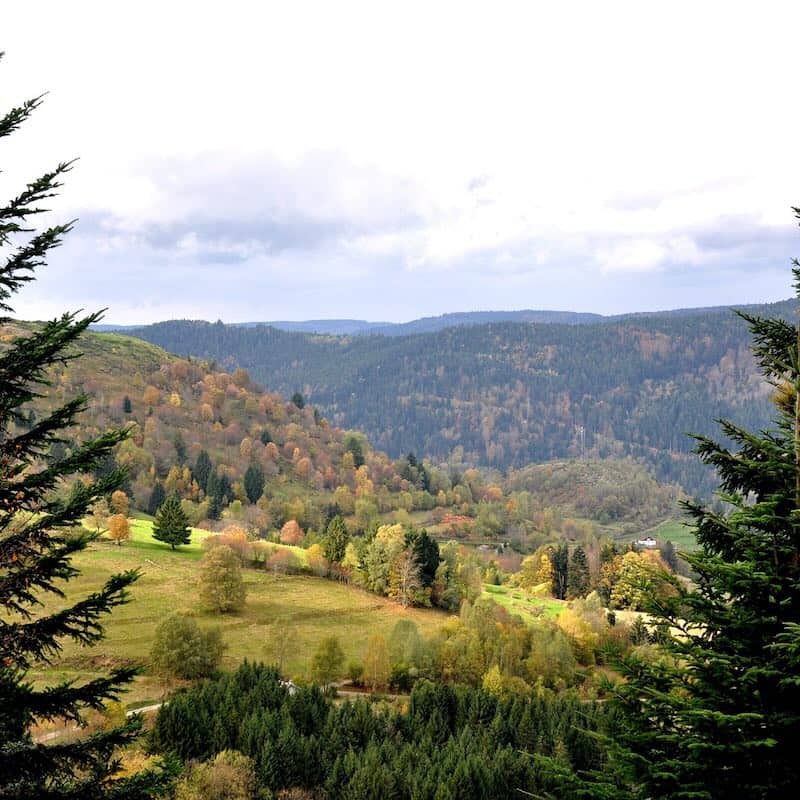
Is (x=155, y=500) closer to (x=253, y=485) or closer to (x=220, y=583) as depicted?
(x=253, y=485)

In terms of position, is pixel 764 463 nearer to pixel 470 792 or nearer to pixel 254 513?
pixel 470 792

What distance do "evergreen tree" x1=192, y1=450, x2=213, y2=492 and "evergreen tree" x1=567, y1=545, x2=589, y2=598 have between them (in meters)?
93.1

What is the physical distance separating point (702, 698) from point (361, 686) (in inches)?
2579

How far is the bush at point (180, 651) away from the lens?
59.9m

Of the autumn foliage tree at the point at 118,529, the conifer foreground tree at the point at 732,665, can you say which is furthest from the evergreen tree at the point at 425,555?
the conifer foreground tree at the point at 732,665

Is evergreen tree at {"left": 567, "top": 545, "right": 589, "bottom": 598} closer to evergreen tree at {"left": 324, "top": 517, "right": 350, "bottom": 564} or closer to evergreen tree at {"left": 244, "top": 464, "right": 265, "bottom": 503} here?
evergreen tree at {"left": 324, "top": 517, "right": 350, "bottom": 564}

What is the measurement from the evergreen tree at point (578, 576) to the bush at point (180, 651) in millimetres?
73762

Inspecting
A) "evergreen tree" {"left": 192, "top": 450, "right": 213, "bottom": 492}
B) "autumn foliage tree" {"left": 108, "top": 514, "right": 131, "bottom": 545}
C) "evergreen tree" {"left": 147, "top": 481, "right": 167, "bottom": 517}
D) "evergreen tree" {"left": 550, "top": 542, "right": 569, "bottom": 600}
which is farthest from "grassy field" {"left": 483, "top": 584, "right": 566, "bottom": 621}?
"evergreen tree" {"left": 192, "top": 450, "right": 213, "bottom": 492}

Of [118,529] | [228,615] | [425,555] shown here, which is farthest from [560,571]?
[118,529]

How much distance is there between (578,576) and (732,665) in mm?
118018

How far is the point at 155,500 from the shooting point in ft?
502

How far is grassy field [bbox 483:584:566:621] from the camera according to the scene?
318 ft

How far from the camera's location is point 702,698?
10.2 m

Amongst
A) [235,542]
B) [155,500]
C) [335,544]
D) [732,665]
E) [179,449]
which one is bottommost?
[155,500]
